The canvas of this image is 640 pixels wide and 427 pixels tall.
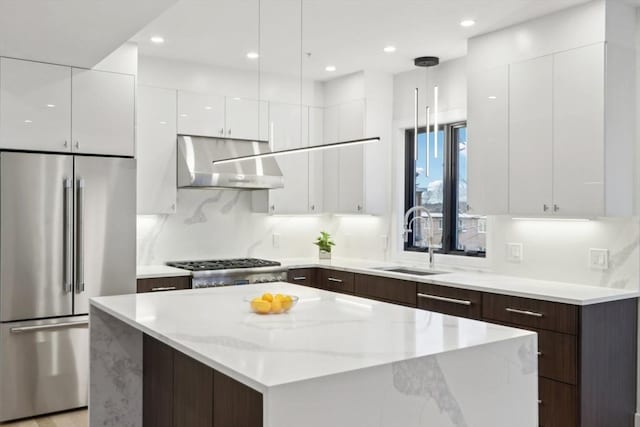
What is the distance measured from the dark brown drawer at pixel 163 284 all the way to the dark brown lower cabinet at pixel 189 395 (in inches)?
52.4

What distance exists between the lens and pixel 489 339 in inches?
87.4

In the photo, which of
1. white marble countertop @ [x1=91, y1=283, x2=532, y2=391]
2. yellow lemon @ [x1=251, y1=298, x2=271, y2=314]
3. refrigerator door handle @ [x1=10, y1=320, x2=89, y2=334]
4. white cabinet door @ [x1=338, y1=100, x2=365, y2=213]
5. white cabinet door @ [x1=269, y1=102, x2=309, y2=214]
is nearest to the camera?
white marble countertop @ [x1=91, y1=283, x2=532, y2=391]

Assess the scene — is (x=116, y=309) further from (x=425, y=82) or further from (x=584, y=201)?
(x=425, y=82)

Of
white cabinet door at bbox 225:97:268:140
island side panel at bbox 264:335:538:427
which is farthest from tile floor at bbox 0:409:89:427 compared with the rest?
island side panel at bbox 264:335:538:427

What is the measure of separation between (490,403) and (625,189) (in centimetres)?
215

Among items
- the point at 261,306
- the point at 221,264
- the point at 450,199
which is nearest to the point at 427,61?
the point at 450,199

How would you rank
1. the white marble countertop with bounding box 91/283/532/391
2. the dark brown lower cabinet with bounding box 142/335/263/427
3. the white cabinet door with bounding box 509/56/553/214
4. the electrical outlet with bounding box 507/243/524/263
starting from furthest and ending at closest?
1. the electrical outlet with bounding box 507/243/524/263
2. the white cabinet door with bounding box 509/56/553/214
3. the dark brown lower cabinet with bounding box 142/335/263/427
4. the white marble countertop with bounding box 91/283/532/391

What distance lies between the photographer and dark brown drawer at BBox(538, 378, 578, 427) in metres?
3.37

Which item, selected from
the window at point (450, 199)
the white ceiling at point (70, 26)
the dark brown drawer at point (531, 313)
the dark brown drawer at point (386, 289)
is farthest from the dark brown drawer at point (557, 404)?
the white ceiling at point (70, 26)

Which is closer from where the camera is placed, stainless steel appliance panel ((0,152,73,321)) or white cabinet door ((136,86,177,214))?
stainless steel appliance panel ((0,152,73,321))

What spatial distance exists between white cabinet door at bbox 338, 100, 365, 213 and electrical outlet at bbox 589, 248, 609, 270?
2168 mm

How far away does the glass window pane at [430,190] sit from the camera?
17.4 feet

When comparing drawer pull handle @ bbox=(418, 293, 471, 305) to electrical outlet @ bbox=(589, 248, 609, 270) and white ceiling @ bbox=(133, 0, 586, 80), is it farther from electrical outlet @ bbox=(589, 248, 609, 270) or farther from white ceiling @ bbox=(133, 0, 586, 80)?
white ceiling @ bbox=(133, 0, 586, 80)

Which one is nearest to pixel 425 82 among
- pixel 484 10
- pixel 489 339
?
pixel 484 10
